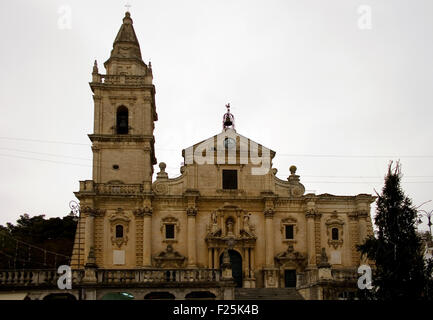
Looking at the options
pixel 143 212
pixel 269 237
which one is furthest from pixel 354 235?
pixel 143 212

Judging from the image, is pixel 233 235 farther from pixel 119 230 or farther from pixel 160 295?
pixel 160 295

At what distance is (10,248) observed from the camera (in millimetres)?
56062

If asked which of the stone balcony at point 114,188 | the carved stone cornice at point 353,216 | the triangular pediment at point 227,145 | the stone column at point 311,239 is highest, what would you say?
the triangular pediment at point 227,145

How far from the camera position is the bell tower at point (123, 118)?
42.4m

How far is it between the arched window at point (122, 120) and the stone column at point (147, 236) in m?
6.61

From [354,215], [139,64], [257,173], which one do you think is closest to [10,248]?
[139,64]

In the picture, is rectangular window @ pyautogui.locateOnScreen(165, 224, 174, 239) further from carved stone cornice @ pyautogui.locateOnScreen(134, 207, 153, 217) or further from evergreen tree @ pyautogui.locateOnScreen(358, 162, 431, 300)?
evergreen tree @ pyautogui.locateOnScreen(358, 162, 431, 300)

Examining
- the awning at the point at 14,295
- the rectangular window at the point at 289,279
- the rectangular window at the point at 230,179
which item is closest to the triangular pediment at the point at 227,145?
the rectangular window at the point at 230,179

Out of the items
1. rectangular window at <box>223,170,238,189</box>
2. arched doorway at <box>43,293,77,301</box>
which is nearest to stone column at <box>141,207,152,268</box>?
rectangular window at <box>223,170,238,189</box>

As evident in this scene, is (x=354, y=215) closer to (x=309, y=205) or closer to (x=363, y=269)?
(x=309, y=205)

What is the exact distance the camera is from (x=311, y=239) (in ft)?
137

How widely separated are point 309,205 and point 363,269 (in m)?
12.8

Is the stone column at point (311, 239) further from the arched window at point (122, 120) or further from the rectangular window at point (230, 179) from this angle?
the arched window at point (122, 120)

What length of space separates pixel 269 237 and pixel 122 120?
551 inches
